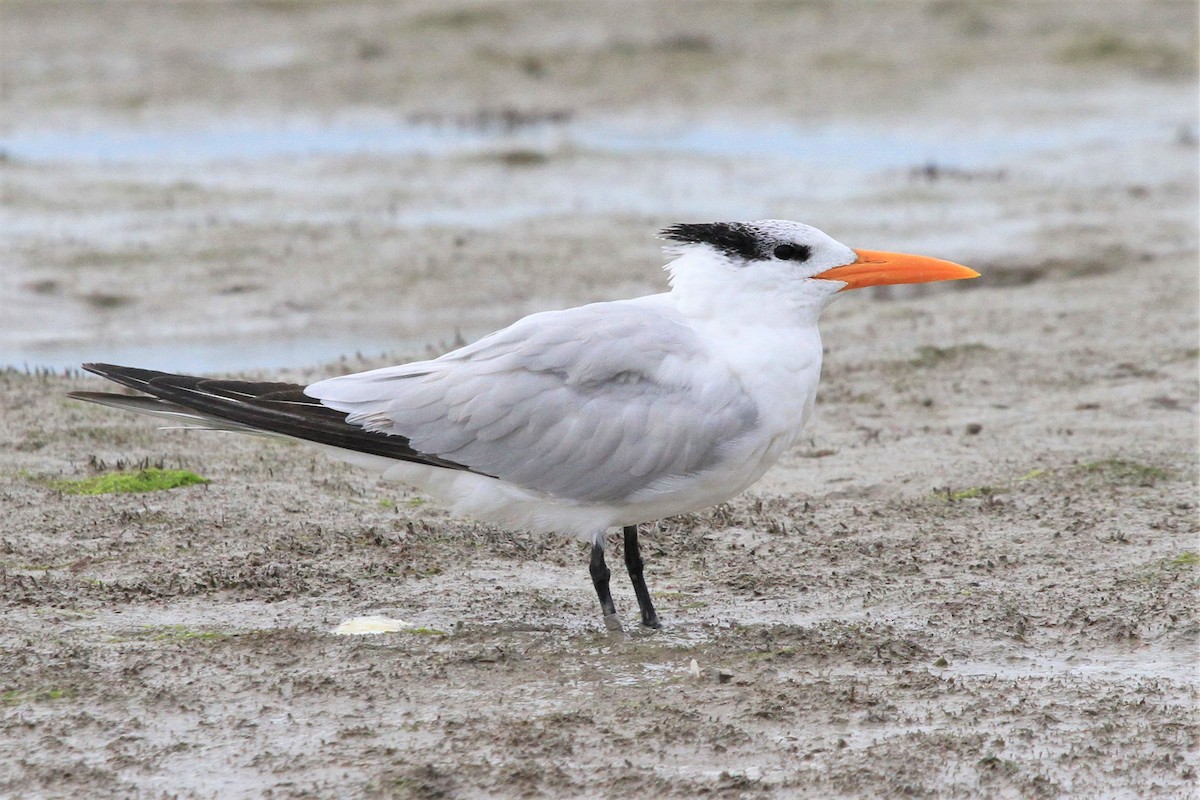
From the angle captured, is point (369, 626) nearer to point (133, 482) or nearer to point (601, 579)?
point (601, 579)

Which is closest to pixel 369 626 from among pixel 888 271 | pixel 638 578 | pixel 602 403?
pixel 638 578

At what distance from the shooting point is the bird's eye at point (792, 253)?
16.3ft

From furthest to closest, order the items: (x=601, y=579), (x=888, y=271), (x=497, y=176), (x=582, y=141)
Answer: (x=582, y=141) < (x=497, y=176) < (x=888, y=271) < (x=601, y=579)

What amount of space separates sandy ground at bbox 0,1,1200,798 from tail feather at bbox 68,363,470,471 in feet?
1.78

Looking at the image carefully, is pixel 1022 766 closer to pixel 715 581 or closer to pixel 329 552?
pixel 715 581

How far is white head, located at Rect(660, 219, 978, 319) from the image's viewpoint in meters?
4.93

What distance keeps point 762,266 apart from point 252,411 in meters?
1.63

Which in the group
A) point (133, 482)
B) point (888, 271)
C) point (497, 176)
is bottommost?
point (133, 482)

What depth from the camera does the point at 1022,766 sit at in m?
3.84

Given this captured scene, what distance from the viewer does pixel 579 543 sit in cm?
578

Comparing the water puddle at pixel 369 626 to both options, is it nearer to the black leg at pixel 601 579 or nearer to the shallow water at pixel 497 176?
the black leg at pixel 601 579

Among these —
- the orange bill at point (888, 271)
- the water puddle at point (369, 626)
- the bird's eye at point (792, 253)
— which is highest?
the bird's eye at point (792, 253)

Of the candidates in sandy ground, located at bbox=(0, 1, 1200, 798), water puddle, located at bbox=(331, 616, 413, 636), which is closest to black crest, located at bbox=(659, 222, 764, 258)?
sandy ground, located at bbox=(0, 1, 1200, 798)

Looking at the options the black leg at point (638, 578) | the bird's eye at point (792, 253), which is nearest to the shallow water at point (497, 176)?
the black leg at point (638, 578)
